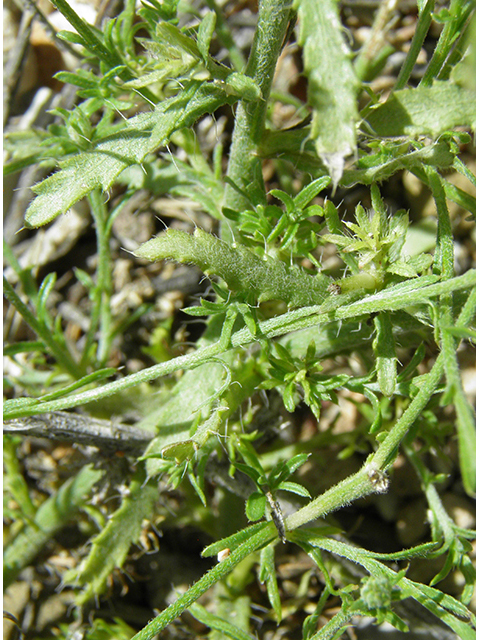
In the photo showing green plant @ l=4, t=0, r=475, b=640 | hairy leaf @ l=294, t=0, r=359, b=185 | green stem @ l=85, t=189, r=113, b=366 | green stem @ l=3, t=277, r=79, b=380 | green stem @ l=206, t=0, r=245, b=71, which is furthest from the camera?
green stem @ l=206, t=0, r=245, b=71

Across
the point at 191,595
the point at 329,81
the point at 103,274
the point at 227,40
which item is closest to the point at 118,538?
the point at 191,595

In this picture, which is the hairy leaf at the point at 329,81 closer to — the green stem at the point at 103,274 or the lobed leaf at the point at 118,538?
the green stem at the point at 103,274

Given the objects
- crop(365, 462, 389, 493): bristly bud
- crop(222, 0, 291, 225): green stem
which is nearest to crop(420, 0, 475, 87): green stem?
crop(222, 0, 291, 225): green stem

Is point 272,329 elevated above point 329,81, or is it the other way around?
point 329,81

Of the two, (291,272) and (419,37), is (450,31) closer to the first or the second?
(419,37)

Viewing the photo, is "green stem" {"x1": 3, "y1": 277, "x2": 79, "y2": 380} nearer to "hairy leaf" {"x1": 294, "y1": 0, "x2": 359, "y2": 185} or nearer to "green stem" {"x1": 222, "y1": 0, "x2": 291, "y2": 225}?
"green stem" {"x1": 222, "y1": 0, "x2": 291, "y2": 225}

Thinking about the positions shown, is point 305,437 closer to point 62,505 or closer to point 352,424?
point 352,424

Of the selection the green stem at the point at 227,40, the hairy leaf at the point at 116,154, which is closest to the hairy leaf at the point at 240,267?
the hairy leaf at the point at 116,154

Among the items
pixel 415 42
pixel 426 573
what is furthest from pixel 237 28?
pixel 426 573
